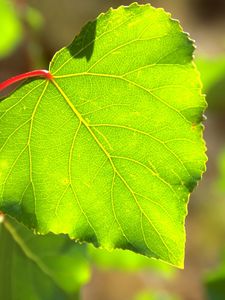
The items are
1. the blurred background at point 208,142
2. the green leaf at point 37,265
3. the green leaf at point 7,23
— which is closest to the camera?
the green leaf at point 37,265

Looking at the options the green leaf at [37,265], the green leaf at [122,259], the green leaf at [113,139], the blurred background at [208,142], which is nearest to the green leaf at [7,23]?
the green leaf at [122,259]

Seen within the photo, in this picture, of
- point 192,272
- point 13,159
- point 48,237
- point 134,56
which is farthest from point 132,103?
point 192,272

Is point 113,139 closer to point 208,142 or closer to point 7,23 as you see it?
point 7,23

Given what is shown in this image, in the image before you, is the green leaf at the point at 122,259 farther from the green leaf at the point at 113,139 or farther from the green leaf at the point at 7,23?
the green leaf at the point at 113,139

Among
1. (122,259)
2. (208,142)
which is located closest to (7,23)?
(122,259)

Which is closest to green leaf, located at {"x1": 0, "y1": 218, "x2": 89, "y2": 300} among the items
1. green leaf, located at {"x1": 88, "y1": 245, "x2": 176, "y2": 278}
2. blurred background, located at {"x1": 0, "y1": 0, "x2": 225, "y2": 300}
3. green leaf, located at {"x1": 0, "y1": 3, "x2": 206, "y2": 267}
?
green leaf, located at {"x1": 0, "y1": 3, "x2": 206, "y2": 267}

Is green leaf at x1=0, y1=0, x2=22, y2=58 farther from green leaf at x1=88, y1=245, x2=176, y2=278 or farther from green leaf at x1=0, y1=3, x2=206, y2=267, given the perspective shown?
green leaf at x1=0, y1=3, x2=206, y2=267
